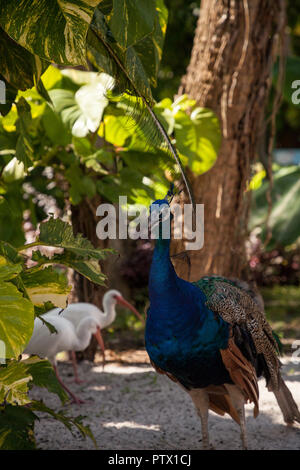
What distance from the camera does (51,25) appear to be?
199 centimetres

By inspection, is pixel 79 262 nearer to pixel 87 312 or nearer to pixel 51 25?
pixel 51 25

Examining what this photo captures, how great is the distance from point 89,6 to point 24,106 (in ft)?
3.35

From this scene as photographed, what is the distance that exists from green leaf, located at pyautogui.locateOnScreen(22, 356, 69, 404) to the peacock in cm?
48

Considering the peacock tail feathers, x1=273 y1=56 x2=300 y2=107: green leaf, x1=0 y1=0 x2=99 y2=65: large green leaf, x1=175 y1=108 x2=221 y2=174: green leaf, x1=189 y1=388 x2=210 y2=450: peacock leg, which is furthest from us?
x1=273 y1=56 x2=300 y2=107: green leaf

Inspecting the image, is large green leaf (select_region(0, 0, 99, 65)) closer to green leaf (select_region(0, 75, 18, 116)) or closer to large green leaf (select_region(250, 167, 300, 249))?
green leaf (select_region(0, 75, 18, 116))

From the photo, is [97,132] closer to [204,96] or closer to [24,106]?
[204,96]

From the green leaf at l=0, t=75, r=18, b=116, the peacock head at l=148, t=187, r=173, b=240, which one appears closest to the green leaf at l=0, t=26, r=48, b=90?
the green leaf at l=0, t=75, r=18, b=116

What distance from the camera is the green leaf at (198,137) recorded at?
4227 mm

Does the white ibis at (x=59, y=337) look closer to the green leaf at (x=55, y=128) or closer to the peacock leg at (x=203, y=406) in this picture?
the peacock leg at (x=203, y=406)

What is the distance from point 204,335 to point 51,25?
1.53m

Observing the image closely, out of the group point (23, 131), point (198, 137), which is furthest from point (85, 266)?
point (198, 137)

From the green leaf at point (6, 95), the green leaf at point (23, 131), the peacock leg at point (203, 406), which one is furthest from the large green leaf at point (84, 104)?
the peacock leg at point (203, 406)

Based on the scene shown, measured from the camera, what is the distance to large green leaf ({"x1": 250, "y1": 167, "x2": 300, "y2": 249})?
6488mm

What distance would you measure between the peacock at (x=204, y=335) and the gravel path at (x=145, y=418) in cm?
A: 40
